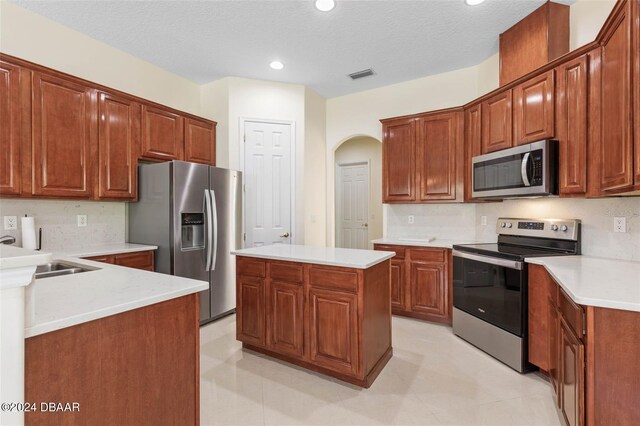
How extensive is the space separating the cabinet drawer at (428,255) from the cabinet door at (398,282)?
17 cm

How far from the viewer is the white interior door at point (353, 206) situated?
20.0 feet

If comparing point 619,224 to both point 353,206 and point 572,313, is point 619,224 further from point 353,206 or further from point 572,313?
point 353,206

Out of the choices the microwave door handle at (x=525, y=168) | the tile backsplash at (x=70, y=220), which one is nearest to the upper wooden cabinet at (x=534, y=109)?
the microwave door handle at (x=525, y=168)

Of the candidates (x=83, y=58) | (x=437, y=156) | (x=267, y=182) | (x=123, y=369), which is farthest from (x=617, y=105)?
(x=83, y=58)

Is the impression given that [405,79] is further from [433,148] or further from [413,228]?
[413,228]

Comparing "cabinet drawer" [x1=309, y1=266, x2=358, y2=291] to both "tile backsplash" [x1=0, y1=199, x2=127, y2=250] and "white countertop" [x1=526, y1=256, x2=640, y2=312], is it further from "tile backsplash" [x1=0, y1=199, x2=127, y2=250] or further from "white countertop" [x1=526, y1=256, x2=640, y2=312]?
"tile backsplash" [x1=0, y1=199, x2=127, y2=250]

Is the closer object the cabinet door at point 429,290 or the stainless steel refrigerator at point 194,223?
the stainless steel refrigerator at point 194,223

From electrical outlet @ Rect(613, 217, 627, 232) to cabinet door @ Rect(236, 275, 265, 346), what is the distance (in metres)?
2.67

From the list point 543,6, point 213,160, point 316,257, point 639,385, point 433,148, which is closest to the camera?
point 639,385

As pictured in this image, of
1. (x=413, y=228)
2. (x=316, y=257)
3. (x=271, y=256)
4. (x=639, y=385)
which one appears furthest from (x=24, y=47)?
(x=639, y=385)

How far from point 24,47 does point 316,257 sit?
317cm

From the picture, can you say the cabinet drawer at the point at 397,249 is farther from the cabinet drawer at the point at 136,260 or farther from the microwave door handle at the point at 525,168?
the cabinet drawer at the point at 136,260

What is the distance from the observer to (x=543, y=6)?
2.65m

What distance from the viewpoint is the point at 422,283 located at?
3512mm
